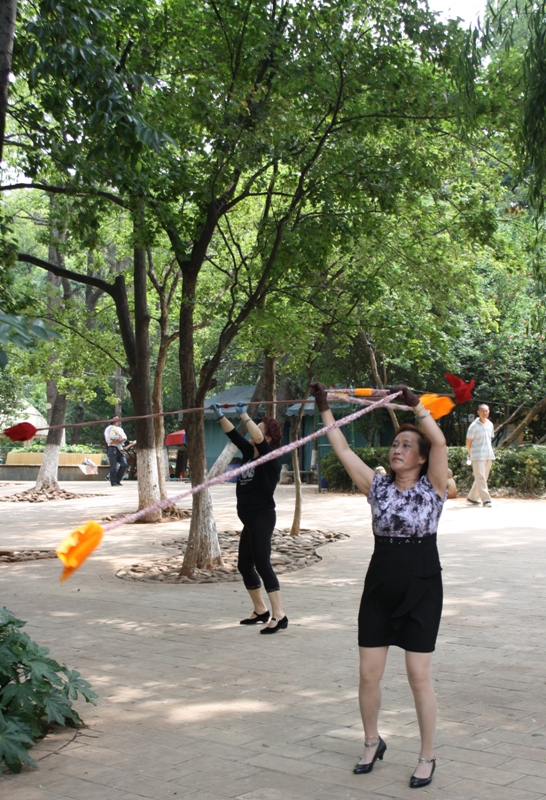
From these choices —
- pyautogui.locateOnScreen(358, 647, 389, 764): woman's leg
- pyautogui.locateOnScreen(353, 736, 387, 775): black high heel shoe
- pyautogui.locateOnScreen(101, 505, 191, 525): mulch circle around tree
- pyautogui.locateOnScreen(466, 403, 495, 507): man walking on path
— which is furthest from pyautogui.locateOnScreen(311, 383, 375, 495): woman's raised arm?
pyautogui.locateOnScreen(466, 403, 495, 507): man walking on path

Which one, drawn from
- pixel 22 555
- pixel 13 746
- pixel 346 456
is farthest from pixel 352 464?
pixel 22 555

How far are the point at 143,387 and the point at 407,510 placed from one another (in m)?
11.3

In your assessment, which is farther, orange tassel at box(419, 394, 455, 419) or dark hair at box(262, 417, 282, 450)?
dark hair at box(262, 417, 282, 450)

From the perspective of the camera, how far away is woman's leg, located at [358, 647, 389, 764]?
4164mm

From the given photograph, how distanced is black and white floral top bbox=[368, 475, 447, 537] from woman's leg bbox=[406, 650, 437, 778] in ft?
1.91

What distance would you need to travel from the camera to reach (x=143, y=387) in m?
15.2

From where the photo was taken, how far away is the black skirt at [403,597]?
13.6ft

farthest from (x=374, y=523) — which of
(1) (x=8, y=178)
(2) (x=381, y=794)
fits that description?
(1) (x=8, y=178)

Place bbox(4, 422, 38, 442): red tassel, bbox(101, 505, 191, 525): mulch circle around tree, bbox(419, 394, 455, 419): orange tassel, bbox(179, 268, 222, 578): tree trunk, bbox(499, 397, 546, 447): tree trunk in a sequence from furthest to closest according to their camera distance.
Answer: bbox(499, 397, 546, 447): tree trunk
bbox(101, 505, 191, 525): mulch circle around tree
bbox(179, 268, 222, 578): tree trunk
bbox(4, 422, 38, 442): red tassel
bbox(419, 394, 455, 419): orange tassel

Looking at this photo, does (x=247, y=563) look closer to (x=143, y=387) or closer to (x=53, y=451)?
(x=143, y=387)

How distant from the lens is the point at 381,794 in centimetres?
391

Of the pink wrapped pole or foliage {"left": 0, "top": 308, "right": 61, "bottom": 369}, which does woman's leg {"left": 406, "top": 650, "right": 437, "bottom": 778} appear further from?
foliage {"left": 0, "top": 308, "right": 61, "bottom": 369}

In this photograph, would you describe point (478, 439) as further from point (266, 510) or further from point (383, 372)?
point (266, 510)

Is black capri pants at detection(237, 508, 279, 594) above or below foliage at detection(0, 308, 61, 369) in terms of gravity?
below
